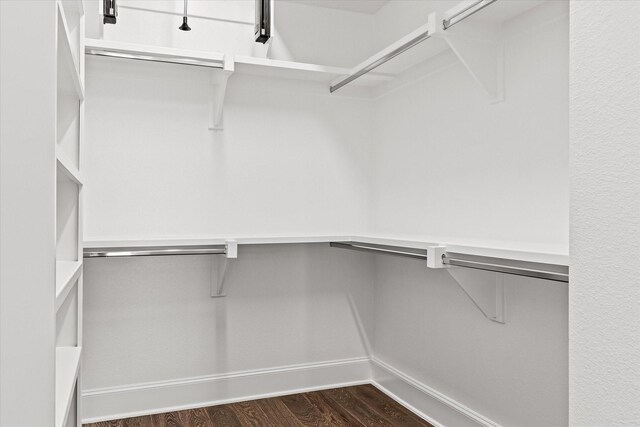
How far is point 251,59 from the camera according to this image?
2.34 metres

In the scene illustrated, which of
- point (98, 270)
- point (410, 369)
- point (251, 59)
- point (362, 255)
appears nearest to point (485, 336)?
point (410, 369)

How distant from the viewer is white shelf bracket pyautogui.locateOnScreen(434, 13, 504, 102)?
1.82m

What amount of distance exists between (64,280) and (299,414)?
4.89ft

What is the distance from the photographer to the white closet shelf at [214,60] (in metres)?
2.15

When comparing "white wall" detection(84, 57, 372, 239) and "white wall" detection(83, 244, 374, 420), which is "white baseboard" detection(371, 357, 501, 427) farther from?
"white wall" detection(84, 57, 372, 239)

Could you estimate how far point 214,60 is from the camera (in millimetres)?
2244

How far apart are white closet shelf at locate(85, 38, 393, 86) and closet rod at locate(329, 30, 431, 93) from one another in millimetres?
49

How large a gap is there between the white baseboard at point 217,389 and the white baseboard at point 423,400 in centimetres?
14

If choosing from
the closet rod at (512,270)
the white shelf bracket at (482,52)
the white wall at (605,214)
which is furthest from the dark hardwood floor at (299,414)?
the white wall at (605,214)

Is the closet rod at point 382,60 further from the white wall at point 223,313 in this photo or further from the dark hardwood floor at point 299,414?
the dark hardwood floor at point 299,414

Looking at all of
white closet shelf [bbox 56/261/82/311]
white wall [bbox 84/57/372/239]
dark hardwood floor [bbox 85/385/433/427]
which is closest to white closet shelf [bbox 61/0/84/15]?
white wall [bbox 84/57/372/239]

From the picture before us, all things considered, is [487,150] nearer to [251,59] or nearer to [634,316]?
[251,59]

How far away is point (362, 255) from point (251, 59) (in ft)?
3.99

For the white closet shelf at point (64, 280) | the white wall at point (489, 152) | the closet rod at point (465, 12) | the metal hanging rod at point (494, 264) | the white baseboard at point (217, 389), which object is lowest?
the white baseboard at point (217, 389)
